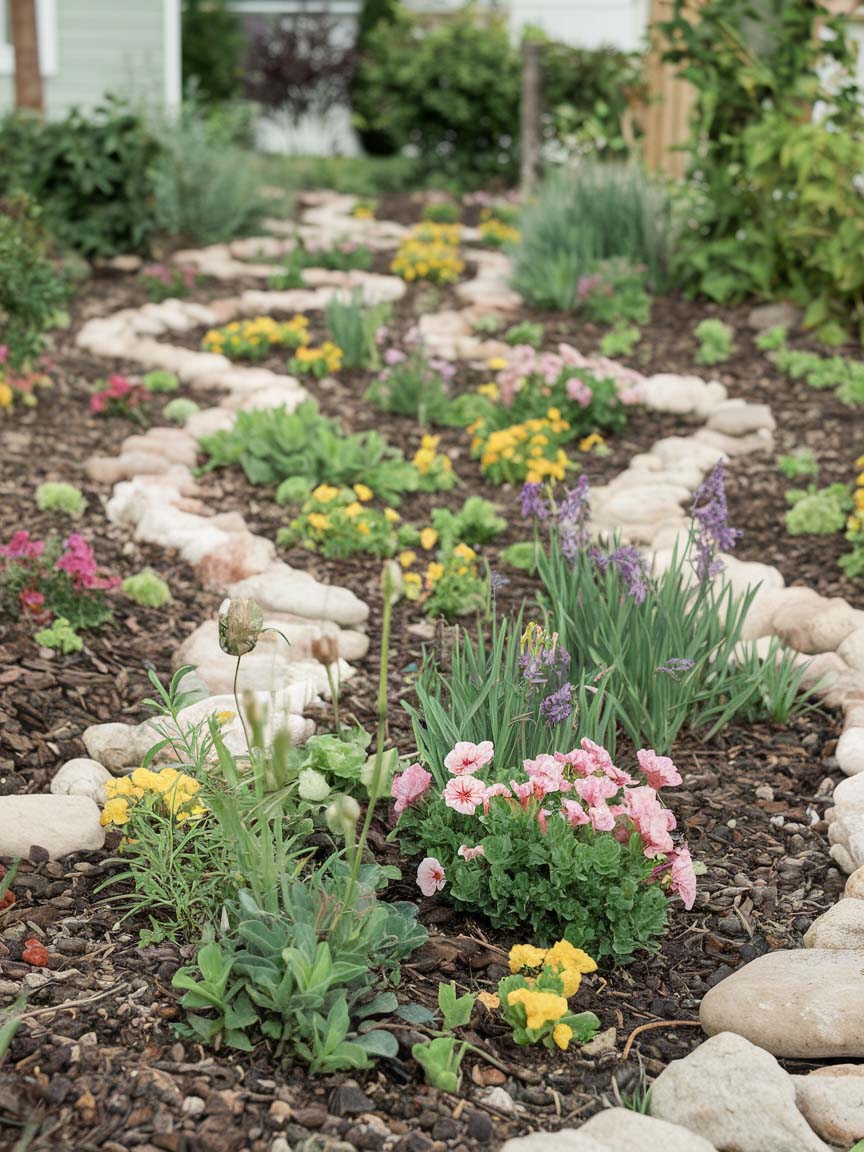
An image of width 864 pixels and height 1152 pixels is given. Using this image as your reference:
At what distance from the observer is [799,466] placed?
5152 mm

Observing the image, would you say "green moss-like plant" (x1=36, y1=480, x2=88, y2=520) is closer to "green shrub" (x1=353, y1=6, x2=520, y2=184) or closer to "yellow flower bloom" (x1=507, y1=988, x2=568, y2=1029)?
"yellow flower bloom" (x1=507, y1=988, x2=568, y2=1029)

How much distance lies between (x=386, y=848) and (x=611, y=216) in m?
5.33

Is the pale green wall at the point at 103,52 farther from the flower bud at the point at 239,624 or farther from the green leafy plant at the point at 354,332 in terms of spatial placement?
the flower bud at the point at 239,624

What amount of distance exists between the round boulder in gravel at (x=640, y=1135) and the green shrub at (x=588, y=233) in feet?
17.9

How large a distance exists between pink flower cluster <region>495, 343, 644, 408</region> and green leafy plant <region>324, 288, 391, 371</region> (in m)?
0.79

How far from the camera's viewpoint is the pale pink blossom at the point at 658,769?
9.00 ft

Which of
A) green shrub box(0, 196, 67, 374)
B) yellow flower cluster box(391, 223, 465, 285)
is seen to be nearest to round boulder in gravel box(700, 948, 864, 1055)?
green shrub box(0, 196, 67, 374)

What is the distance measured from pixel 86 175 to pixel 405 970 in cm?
652

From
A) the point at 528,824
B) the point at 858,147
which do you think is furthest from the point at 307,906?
the point at 858,147

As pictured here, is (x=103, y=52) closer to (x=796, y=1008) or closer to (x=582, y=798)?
(x=582, y=798)

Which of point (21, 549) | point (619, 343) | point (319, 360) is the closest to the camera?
point (21, 549)

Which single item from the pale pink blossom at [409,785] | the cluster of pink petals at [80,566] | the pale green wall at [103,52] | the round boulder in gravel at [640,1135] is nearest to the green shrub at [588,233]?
the cluster of pink petals at [80,566]

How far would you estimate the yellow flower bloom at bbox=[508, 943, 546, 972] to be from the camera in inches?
94.9

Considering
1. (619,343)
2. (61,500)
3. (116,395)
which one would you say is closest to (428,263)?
(619,343)
